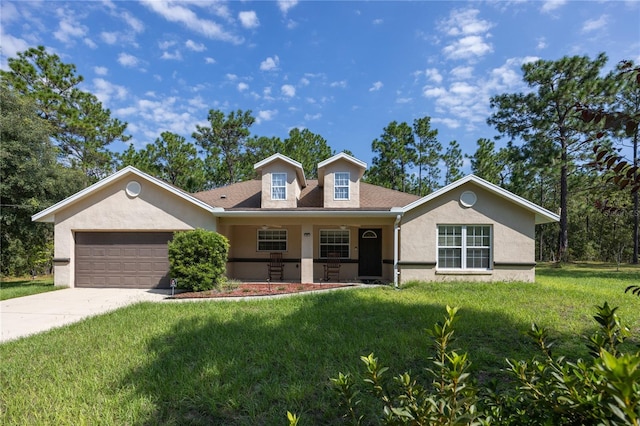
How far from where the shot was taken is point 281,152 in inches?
1097

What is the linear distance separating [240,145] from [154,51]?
1912 centimetres

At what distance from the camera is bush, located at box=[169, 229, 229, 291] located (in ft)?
35.5

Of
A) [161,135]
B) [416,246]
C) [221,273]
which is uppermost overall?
[161,135]

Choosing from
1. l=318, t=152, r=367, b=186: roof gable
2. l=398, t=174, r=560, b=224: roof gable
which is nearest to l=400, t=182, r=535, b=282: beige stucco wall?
l=398, t=174, r=560, b=224: roof gable

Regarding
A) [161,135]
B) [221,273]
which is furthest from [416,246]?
[161,135]

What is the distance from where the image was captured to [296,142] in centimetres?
2789

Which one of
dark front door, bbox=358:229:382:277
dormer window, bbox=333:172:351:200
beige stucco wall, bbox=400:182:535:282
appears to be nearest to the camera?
beige stucco wall, bbox=400:182:535:282

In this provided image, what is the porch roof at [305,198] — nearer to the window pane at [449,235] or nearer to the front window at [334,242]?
the front window at [334,242]

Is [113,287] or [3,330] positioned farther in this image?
[113,287]

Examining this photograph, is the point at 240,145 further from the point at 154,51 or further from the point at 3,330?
the point at 3,330

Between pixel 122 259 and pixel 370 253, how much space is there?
10868 millimetres

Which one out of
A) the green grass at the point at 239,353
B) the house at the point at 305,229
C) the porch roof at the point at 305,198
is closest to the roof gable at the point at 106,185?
the house at the point at 305,229

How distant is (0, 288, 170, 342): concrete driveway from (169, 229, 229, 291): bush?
1.01 metres

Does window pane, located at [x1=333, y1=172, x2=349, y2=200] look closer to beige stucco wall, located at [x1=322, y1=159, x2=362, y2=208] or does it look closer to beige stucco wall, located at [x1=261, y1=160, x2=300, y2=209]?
beige stucco wall, located at [x1=322, y1=159, x2=362, y2=208]
